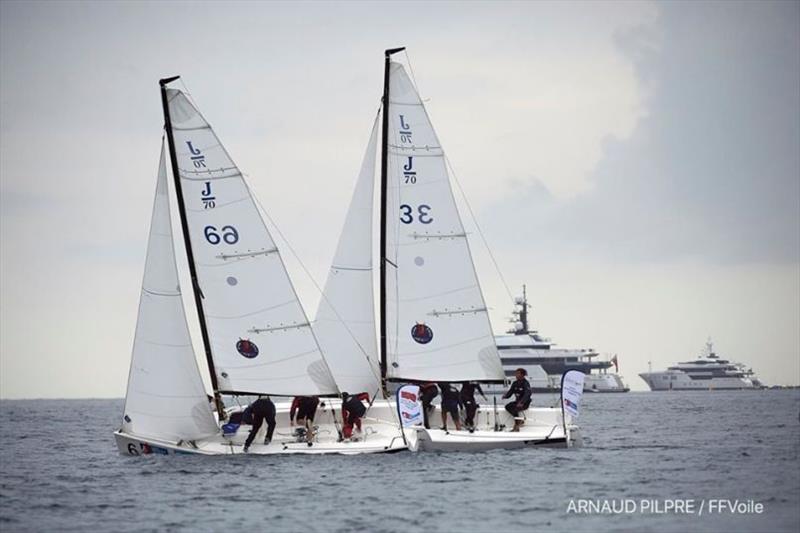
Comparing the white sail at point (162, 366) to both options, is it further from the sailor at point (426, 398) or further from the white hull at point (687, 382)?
the white hull at point (687, 382)

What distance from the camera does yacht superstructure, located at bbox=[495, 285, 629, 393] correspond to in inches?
4700

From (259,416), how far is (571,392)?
7228mm

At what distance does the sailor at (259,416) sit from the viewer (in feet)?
96.0

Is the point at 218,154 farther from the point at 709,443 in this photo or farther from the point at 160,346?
the point at 709,443

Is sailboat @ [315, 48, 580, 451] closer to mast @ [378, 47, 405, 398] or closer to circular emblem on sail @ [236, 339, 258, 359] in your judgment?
mast @ [378, 47, 405, 398]

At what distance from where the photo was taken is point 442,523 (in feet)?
67.1

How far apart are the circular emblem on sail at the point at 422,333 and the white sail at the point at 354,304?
1529 mm

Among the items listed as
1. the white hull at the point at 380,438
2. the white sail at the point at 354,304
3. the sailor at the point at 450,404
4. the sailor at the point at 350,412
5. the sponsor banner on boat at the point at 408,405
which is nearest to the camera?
the sponsor banner on boat at the point at 408,405

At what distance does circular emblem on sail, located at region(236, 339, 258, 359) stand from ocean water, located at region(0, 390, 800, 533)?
7.84 feet

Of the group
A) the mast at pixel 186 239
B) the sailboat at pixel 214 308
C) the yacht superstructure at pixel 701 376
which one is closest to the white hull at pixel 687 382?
the yacht superstructure at pixel 701 376

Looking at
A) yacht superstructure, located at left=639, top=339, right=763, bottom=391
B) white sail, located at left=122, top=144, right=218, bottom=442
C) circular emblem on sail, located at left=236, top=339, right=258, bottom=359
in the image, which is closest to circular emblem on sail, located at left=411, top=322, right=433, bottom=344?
circular emblem on sail, located at left=236, top=339, right=258, bottom=359

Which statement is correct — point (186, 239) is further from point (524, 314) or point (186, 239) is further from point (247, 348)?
point (524, 314)

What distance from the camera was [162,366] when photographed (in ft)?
96.6

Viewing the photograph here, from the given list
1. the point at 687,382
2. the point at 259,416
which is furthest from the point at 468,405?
the point at 687,382
